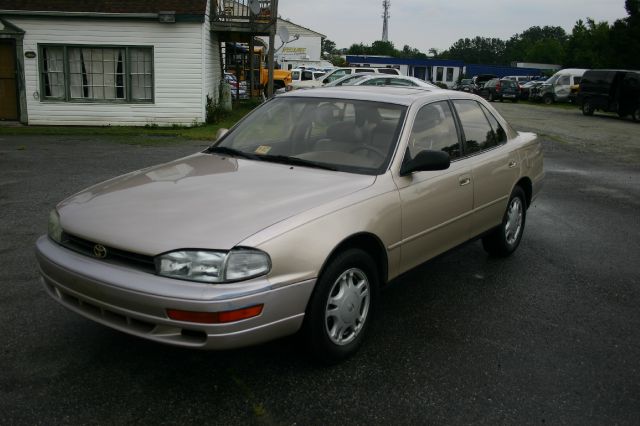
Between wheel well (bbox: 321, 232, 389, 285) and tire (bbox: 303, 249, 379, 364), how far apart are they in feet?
0.16

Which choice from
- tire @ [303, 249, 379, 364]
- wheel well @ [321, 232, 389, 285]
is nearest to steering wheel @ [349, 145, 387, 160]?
wheel well @ [321, 232, 389, 285]

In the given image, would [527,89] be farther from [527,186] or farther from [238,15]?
[527,186]

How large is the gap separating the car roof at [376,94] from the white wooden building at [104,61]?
12.8 metres

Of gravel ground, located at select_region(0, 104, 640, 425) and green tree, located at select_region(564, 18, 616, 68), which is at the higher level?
green tree, located at select_region(564, 18, 616, 68)

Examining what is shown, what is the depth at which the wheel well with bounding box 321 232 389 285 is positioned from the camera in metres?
3.46

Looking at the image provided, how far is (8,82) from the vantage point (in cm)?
1675

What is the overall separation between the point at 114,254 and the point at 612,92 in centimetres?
2733

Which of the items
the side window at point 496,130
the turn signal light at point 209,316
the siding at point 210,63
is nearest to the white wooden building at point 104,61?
the siding at point 210,63

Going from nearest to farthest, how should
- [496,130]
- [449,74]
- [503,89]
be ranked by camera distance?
[496,130]
[503,89]
[449,74]

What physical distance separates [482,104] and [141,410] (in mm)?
4028

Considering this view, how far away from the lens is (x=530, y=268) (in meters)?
5.57

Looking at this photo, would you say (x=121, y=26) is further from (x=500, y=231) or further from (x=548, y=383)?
(x=548, y=383)

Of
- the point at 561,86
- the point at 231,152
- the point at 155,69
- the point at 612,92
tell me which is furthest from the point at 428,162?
the point at 561,86

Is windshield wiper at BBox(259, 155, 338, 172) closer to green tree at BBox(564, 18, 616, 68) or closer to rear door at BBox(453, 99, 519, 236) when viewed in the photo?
rear door at BBox(453, 99, 519, 236)
